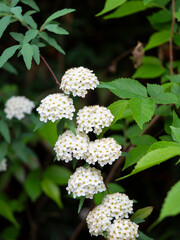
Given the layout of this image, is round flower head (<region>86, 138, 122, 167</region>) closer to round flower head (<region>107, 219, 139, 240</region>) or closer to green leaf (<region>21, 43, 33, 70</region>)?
round flower head (<region>107, 219, 139, 240</region>)

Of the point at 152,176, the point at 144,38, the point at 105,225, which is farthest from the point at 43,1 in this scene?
the point at 105,225

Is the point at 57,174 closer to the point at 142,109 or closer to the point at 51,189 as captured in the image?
the point at 51,189

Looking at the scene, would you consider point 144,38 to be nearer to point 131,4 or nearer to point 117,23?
point 117,23

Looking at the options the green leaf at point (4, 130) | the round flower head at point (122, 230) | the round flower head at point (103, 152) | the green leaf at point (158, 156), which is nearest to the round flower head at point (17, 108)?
the green leaf at point (4, 130)

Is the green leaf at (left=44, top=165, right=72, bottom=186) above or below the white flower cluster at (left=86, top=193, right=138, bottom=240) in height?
below

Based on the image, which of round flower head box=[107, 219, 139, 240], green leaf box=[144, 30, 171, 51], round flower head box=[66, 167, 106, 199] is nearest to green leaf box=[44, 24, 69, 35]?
round flower head box=[66, 167, 106, 199]

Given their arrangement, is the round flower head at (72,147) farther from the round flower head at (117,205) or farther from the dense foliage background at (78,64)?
the dense foliage background at (78,64)
